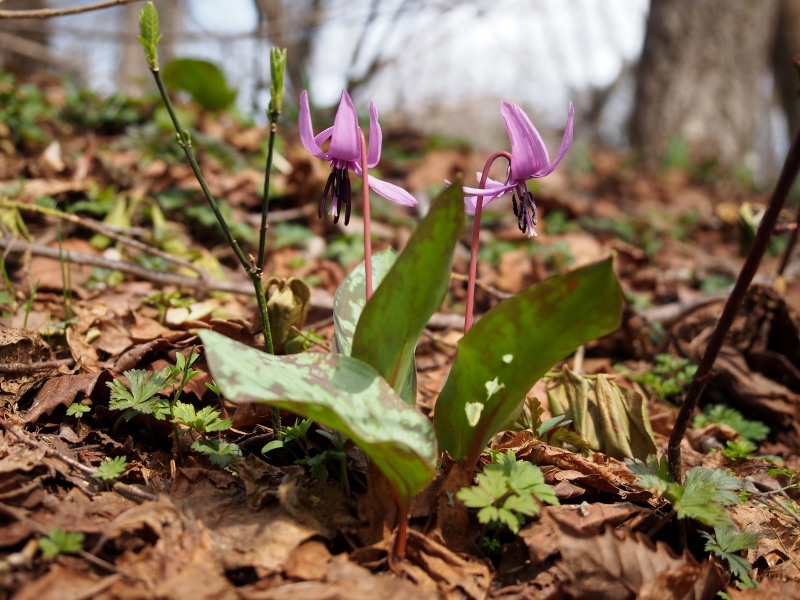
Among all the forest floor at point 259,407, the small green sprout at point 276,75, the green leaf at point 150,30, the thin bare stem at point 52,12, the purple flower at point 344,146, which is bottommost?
the forest floor at point 259,407

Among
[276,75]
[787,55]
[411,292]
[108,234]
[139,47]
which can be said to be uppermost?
[787,55]

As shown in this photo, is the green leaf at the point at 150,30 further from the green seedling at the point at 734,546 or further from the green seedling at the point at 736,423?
the green seedling at the point at 736,423

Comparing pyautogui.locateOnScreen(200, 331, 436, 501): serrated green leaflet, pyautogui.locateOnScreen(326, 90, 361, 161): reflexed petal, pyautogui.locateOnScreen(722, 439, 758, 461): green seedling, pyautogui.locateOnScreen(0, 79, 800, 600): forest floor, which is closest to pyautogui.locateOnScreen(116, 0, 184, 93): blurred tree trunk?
pyautogui.locateOnScreen(0, 79, 800, 600): forest floor

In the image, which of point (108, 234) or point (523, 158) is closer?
point (523, 158)

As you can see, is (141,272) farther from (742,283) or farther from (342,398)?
(742,283)

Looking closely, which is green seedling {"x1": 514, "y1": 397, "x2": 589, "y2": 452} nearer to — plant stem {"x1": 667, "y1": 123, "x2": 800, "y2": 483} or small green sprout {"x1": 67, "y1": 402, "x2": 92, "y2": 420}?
plant stem {"x1": 667, "y1": 123, "x2": 800, "y2": 483}

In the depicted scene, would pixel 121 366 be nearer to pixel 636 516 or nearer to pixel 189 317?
pixel 189 317

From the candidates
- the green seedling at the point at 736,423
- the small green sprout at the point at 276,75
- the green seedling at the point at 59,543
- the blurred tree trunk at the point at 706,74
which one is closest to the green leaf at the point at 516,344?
the small green sprout at the point at 276,75

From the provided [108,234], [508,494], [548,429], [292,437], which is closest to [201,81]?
[108,234]
